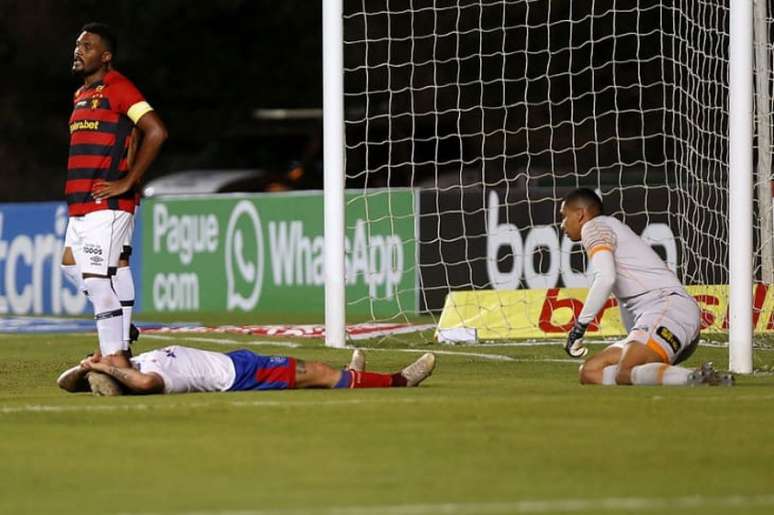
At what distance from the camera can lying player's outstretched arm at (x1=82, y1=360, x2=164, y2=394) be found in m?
10.0

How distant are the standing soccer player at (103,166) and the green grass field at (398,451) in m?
0.74

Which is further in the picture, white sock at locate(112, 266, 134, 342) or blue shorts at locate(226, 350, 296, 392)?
white sock at locate(112, 266, 134, 342)

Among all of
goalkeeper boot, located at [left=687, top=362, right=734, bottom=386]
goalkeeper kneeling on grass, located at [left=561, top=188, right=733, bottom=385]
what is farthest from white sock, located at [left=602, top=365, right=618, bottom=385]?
goalkeeper boot, located at [left=687, top=362, right=734, bottom=386]

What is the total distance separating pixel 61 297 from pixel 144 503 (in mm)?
17751

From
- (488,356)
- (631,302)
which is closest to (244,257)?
(488,356)

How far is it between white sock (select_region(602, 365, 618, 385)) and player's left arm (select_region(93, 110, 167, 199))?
111 inches

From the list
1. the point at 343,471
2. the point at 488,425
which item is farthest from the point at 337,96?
the point at 343,471

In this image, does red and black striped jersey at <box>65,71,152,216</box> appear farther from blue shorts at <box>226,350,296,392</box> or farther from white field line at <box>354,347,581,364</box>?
white field line at <box>354,347,581,364</box>

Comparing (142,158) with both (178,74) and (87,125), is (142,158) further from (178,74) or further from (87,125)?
(178,74)

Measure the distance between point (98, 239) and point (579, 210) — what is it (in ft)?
8.86

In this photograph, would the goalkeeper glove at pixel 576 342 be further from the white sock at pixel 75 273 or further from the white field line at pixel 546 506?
the white field line at pixel 546 506

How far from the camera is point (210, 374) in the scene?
1027 centimetres

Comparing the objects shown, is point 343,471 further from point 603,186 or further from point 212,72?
point 212,72

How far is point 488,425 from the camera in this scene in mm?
→ 8656
